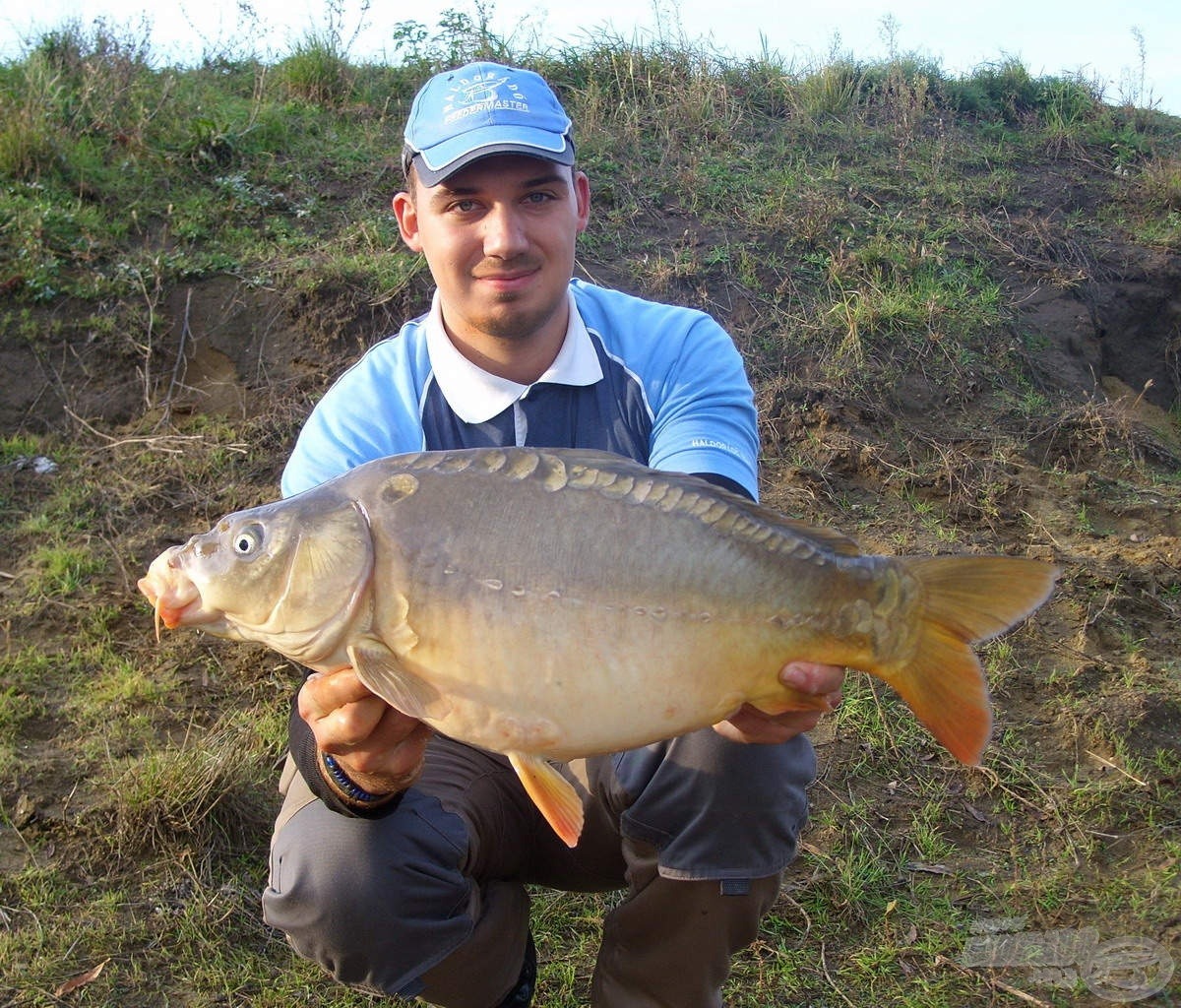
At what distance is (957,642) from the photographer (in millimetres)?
1794

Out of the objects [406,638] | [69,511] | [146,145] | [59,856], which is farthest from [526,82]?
[146,145]

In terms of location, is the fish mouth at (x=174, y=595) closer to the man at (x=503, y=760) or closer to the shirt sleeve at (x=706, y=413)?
the man at (x=503, y=760)

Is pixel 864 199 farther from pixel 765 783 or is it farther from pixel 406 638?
pixel 406 638

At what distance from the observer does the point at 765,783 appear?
216 centimetres

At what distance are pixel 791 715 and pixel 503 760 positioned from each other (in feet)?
2.41

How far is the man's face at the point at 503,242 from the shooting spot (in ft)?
8.13

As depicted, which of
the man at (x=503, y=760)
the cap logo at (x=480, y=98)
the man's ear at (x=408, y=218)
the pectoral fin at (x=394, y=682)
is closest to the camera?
the pectoral fin at (x=394, y=682)

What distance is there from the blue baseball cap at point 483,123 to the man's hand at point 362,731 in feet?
3.99

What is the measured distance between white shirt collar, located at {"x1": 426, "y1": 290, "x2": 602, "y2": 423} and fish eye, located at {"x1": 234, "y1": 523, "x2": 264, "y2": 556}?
786mm

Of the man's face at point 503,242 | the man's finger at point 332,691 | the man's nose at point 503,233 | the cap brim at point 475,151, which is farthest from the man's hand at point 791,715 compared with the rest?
the cap brim at point 475,151

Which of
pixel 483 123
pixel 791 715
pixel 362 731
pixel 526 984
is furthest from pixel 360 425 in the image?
pixel 526 984

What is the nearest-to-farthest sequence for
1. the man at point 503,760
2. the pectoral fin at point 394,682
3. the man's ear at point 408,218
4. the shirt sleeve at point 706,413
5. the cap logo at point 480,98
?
1. the pectoral fin at point 394,682
2. the man at point 503,760
3. the shirt sleeve at point 706,413
4. the cap logo at point 480,98
5. the man's ear at point 408,218

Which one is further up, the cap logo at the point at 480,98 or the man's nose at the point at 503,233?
the cap logo at the point at 480,98

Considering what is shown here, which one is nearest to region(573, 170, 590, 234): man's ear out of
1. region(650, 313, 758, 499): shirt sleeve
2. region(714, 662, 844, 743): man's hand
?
region(650, 313, 758, 499): shirt sleeve
